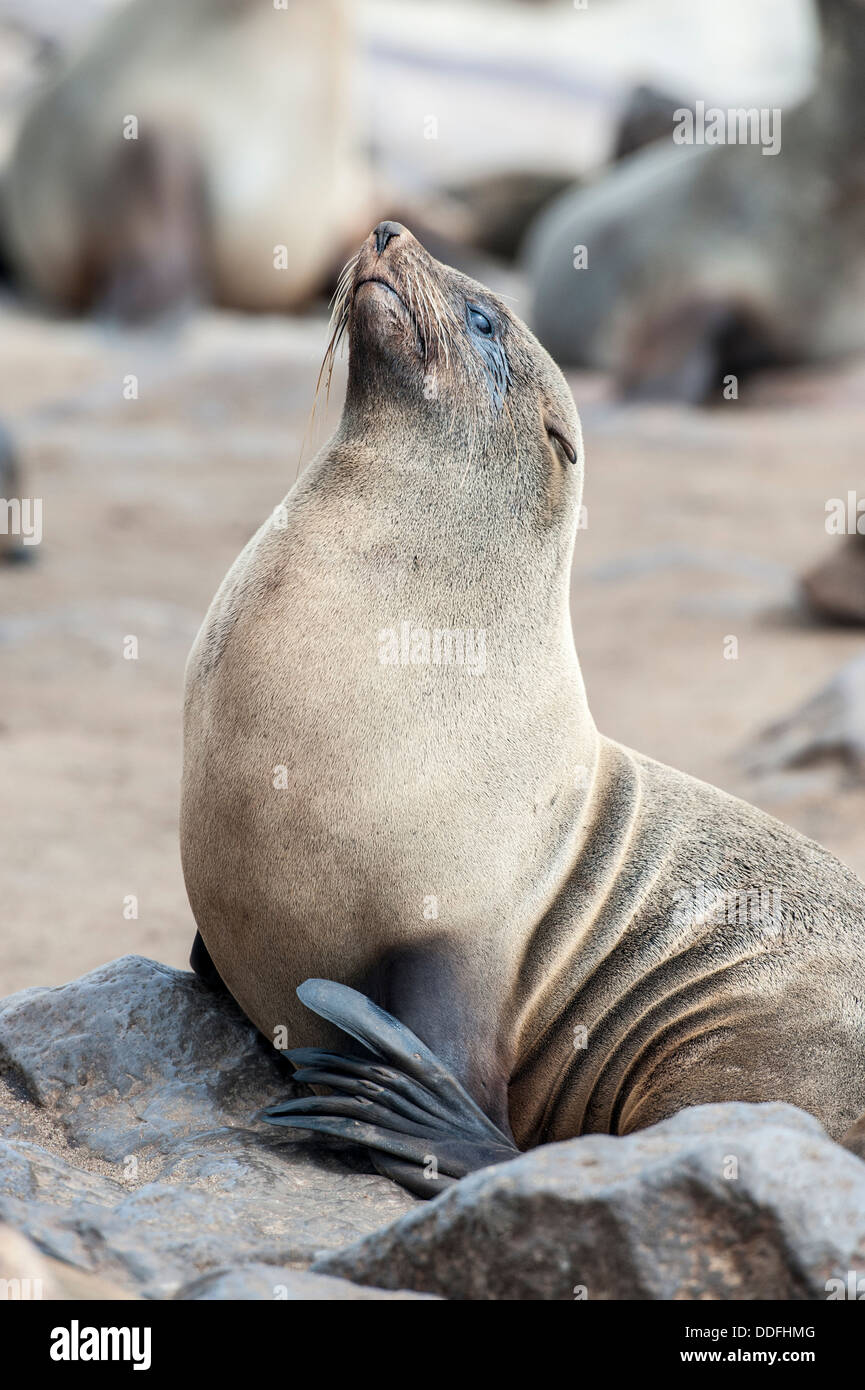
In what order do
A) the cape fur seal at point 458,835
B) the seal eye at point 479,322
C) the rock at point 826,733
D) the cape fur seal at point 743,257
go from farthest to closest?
the cape fur seal at point 743,257
the rock at point 826,733
the seal eye at point 479,322
the cape fur seal at point 458,835

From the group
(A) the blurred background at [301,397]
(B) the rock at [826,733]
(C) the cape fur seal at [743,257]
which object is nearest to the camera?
(B) the rock at [826,733]

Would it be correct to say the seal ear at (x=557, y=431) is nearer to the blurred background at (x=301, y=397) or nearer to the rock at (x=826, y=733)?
the blurred background at (x=301, y=397)

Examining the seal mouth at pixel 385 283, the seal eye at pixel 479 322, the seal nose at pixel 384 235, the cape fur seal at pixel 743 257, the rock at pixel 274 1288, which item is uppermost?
the cape fur seal at pixel 743 257

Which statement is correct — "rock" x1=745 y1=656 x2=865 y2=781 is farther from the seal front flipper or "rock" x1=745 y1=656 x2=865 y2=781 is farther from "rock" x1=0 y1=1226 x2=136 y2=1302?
"rock" x1=0 y1=1226 x2=136 y2=1302

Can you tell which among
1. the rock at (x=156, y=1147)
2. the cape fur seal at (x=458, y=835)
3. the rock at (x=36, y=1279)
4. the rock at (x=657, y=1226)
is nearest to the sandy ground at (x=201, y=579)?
the rock at (x=156, y=1147)

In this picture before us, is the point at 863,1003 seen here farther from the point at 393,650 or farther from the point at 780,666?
the point at 780,666

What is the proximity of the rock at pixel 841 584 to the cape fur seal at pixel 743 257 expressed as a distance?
15.3ft

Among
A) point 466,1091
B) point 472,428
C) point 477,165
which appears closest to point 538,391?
point 472,428

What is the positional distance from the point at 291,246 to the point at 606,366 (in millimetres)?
3426

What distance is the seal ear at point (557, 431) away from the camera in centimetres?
321

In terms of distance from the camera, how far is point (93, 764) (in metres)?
6.10

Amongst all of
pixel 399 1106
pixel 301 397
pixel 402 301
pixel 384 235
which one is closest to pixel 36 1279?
pixel 399 1106

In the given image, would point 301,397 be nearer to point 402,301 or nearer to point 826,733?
point 826,733

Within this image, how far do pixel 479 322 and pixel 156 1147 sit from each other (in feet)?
5.56
